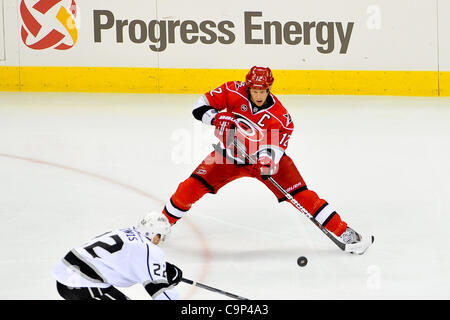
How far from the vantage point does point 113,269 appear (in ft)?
12.9

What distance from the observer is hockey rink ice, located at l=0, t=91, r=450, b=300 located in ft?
16.8

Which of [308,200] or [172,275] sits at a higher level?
[308,200]

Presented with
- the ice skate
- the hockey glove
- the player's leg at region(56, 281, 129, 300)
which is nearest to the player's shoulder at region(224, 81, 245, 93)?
the ice skate

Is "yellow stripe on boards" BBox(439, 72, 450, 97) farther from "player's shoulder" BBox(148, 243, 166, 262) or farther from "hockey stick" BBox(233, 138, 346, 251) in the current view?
"player's shoulder" BBox(148, 243, 166, 262)

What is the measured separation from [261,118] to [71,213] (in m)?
1.49

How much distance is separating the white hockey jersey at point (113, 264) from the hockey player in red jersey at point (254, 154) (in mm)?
1523

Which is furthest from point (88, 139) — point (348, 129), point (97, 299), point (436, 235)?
point (97, 299)

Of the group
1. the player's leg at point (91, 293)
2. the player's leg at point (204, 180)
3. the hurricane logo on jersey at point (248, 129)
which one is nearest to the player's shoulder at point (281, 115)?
the hurricane logo on jersey at point (248, 129)

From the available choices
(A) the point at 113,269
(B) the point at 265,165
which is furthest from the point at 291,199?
(A) the point at 113,269

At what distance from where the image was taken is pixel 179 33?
9117mm

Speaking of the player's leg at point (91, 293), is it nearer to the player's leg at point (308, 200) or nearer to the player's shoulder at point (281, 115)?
the player's leg at point (308, 200)

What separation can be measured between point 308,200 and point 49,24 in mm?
4445

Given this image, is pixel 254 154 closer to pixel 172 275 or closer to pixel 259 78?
pixel 259 78
